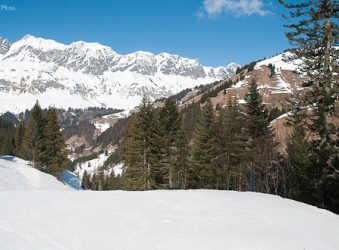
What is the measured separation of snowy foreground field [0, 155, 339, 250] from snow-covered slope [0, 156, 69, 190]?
21727 mm

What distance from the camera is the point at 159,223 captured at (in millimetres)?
10523

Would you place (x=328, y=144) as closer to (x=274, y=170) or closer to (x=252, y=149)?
(x=252, y=149)

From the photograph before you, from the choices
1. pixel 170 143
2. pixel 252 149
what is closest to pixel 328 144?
pixel 252 149

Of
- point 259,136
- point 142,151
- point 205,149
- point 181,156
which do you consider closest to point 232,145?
point 259,136

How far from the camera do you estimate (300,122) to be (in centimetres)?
2039

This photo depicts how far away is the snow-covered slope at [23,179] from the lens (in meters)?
34.6

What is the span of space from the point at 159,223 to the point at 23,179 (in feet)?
103

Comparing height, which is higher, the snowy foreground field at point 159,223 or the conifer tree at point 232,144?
the conifer tree at point 232,144

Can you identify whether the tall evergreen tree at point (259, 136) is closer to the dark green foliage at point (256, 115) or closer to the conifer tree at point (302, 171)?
the dark green foliage at point (256, 115)

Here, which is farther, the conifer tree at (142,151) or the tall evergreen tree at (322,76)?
the conifer tree at (142,151)

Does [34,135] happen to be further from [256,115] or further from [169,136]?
[256,115]

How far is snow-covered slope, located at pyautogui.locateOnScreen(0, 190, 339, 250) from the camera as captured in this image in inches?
349

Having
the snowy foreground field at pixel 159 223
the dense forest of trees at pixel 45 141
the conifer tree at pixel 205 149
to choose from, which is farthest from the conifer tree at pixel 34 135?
the snowy foreground field at pixel 159 223

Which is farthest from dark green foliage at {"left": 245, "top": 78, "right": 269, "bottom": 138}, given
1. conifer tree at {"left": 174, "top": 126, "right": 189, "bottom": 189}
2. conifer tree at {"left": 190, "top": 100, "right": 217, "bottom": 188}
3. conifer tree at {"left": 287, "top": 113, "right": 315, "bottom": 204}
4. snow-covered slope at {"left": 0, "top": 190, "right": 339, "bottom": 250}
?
snow-covered slope at {"left": 0, "top": 190, "right": 339, "bottom": 250}
